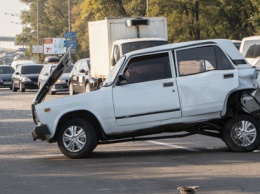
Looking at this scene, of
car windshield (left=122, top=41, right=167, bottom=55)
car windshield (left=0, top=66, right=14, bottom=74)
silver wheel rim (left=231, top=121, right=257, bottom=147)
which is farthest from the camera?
car windshield (left=0, top=66, right=14, bottom=74)

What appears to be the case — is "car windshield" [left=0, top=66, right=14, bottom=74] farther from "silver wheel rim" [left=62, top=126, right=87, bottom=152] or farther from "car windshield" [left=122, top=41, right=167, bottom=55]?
"silver wheel rim" [left=62, top=126, right=87, bottom=152]

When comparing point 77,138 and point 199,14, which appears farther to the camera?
point 199,14

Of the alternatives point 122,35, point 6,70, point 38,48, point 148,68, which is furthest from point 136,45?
point 38,48

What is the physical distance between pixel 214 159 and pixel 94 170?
2077mm

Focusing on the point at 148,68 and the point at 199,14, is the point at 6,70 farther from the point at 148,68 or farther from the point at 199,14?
the point at 148,68

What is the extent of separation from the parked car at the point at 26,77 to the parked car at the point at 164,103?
34830 mm

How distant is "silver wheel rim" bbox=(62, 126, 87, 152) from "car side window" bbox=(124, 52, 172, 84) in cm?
117

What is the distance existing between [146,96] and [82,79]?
23.7m

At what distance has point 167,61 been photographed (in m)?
16.3

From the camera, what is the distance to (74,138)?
1595cm

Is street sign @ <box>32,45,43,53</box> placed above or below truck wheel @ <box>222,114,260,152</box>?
above

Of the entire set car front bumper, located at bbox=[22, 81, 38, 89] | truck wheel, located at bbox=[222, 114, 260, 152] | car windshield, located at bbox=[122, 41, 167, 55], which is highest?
car windshield, located at bbox=[122, 41, 167, 55]

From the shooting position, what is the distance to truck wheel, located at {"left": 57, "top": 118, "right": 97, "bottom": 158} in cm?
1588

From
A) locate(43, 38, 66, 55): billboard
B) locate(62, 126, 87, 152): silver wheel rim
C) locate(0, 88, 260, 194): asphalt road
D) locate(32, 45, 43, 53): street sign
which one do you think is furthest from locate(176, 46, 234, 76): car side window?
locate(32, 45, 43, 53): street sign
